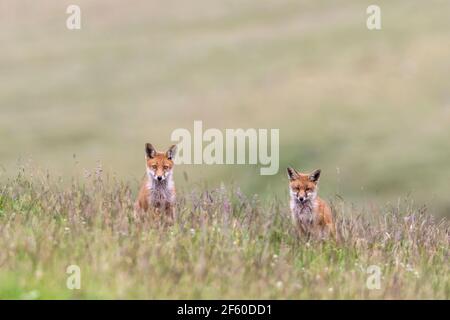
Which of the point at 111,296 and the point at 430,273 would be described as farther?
the point at 430,273

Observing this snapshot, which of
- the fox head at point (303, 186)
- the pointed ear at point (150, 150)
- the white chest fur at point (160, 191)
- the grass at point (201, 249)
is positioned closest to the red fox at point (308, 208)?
the fox head at point (303, 186)

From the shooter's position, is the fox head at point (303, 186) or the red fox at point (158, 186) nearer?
the red fox at point (158, 186)

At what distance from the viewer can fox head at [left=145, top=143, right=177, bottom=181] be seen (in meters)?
15.7

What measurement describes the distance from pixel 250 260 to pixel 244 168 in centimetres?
3923

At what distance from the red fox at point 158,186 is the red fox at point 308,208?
1800 millimetres

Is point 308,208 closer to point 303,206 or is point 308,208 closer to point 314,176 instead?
point 303,206

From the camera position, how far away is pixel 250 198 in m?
15.3

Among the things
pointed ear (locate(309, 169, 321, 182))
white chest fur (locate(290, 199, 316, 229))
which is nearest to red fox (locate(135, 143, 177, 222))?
white chest fur (locate(290, 199, 316, 229))

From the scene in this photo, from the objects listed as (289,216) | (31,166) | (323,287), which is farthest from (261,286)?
(31,166)

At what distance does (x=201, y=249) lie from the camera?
477 inches

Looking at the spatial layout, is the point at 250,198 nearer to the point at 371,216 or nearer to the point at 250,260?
the point at 371,216

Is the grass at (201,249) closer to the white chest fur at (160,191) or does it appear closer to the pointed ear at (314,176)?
the white chest fur at (160,191)

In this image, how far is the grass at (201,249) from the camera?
36.5 ft
